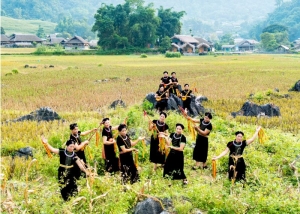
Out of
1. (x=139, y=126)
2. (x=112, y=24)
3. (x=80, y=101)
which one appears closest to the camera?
(x=139, y=126)

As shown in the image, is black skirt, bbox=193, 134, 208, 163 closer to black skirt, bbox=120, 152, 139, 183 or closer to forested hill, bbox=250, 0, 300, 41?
black skirt, bbox=120, 152, 139, 183

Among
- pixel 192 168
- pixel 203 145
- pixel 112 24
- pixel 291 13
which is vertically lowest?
pixel 192 168

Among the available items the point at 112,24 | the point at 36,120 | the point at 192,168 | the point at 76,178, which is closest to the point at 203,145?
the point at 192,168

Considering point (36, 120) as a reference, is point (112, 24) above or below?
above

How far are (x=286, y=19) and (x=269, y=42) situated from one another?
209 feet

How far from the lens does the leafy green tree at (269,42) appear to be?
7711 cm

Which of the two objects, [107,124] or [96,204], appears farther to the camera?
[107,124]

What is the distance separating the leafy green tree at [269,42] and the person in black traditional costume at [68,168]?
256ft

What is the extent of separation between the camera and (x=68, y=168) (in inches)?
240

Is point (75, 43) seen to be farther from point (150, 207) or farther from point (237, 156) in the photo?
point (150, 207)

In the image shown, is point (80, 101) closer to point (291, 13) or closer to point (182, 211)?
point (182, 211)

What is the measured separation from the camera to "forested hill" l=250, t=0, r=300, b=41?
121875 mm

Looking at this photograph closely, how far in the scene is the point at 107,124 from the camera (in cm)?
707

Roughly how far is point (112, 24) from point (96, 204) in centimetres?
5916
